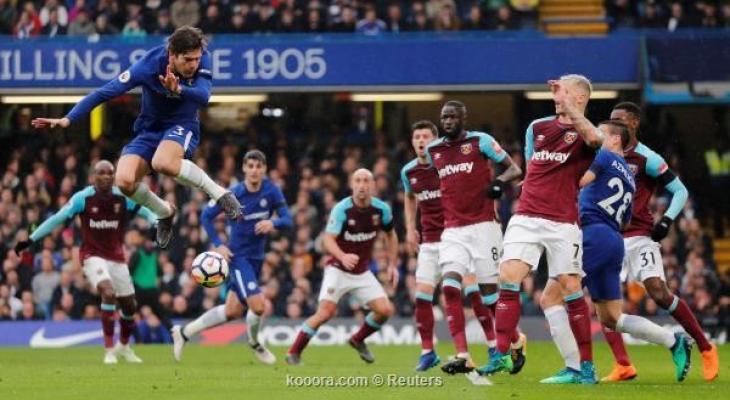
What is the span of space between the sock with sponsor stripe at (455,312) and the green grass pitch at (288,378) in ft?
1.16

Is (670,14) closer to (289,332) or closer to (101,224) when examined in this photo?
(289,332)

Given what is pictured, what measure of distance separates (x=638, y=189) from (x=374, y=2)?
14952 mm

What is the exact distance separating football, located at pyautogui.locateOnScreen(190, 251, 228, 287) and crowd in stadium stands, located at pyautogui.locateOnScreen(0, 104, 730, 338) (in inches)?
305

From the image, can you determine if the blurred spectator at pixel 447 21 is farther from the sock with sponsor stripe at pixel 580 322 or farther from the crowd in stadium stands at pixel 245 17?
the sock with sponsor stripe at pixel 580 322

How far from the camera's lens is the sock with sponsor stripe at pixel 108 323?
17938 millimetres

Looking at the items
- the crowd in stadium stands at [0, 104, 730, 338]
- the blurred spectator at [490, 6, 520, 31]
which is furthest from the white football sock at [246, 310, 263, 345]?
the blurred spectator at [490, 6, 520, 31]

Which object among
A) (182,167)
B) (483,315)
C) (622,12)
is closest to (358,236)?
(483,315)

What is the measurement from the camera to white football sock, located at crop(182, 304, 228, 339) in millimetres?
17625

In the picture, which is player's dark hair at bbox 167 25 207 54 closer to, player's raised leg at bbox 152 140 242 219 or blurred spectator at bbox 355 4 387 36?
player's raised leg at bbox 152 140 242 219

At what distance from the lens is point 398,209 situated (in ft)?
85.5

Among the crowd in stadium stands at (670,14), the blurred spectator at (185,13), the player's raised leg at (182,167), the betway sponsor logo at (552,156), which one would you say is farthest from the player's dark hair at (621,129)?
the blurred spectator at (185,13)

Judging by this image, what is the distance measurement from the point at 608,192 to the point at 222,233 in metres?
12.8

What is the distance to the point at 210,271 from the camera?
46.2 feet

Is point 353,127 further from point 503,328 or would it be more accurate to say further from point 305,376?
point 503,328
